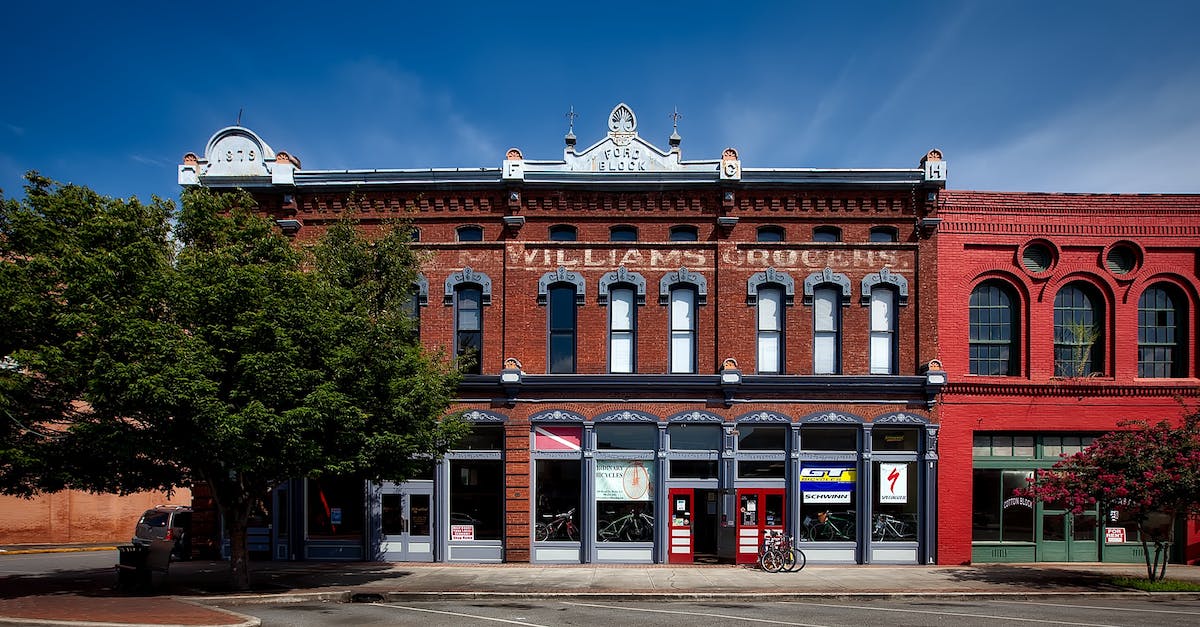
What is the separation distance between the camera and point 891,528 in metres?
22.0

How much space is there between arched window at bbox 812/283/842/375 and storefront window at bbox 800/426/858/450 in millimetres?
1606

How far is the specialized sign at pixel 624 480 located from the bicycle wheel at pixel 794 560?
3.88m

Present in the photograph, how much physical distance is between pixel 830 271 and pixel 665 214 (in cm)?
486

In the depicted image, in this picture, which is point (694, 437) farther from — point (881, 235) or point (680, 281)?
point (881, 235)

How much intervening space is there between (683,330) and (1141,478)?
11314 millimetres

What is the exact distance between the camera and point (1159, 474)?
17750mm

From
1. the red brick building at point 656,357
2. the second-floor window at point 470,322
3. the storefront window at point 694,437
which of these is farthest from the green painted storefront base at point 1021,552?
the second-floor window at point 470,322

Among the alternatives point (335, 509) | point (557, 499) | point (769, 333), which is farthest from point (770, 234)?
point (335, 509)

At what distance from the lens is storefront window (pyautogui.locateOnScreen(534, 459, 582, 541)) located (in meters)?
21.9

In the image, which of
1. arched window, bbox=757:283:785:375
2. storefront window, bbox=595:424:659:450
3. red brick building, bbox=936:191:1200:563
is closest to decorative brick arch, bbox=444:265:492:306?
storefront window, bbox=595:424:659:450

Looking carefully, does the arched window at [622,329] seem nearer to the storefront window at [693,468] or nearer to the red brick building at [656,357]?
the red brick building at [656,357]

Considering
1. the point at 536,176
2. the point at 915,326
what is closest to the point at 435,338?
the point at 536,176

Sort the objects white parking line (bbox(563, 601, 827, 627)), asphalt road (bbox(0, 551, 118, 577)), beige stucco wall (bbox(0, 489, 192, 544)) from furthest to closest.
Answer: beige stucco wall (bbox(0, 489, 192, 544)) → asphalt road (bbox(0, 551, 118, 577)) → white parking line (bbox(563, 601, 827, 627))

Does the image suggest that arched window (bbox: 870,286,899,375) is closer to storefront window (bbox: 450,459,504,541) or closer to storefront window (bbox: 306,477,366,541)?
storefront window (bbox: 450,459,504,541)
